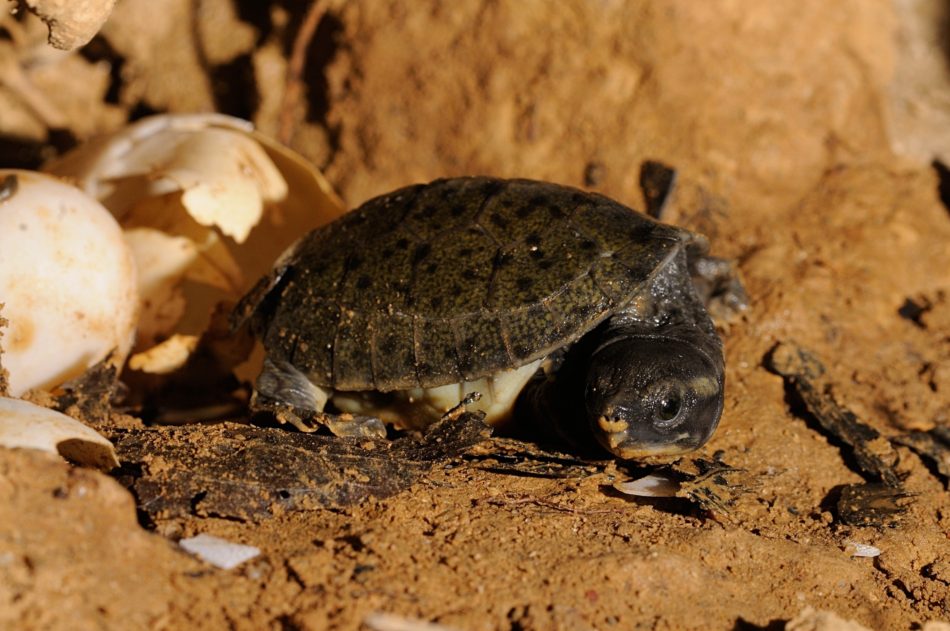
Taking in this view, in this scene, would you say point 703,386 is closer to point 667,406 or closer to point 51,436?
point 667,406

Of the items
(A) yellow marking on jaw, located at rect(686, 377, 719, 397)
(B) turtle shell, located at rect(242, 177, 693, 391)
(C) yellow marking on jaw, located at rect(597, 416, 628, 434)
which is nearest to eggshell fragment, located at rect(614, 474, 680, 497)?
(C) yellow marking on jaw, located at rect(597, 416, 628, 434)

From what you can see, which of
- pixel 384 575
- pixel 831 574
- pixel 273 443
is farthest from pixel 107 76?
pixel 831 574

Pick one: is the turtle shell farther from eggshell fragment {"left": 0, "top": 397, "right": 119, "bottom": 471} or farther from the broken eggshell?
eggshell fragment {"left": 0, "top": 397, "right": 119, "bottom": 471}

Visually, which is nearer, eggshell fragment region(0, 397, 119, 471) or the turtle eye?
eggshell fragment region(0, 397, 119, 471)

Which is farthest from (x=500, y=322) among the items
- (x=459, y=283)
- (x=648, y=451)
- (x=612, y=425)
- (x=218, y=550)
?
(x=218, y=550)

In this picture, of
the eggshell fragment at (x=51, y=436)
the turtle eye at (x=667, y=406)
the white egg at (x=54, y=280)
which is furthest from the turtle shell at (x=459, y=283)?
the eggshell fragment at (x=51, y=436)

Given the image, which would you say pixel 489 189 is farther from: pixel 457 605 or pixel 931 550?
pixel 931 550

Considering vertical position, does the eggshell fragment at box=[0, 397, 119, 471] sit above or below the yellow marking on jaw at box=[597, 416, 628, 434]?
above

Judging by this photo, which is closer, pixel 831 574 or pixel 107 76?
pixel 831 574
